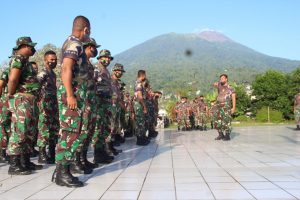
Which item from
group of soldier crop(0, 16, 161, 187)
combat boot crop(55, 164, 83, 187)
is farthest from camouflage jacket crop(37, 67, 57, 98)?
combat boot crop(55, 164, 83, 187)

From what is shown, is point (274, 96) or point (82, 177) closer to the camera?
point (82, 177)

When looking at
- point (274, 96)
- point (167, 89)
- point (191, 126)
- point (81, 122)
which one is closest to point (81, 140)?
point (81, 122)

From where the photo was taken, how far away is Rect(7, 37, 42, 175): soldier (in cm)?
565

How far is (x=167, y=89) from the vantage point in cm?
11712

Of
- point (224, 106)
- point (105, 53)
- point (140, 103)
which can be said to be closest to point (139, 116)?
point (140, 103)

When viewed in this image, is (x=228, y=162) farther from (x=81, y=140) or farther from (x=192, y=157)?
(x=81, y=140)

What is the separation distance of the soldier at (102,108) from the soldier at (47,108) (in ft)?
2.54

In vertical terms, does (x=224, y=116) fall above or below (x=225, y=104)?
below

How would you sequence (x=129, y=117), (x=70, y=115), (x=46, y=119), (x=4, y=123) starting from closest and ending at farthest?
1. (x=70, y=115)
2. (x=46, y=119)
3. (x=4, y=123)
4. (x=129, y=117)

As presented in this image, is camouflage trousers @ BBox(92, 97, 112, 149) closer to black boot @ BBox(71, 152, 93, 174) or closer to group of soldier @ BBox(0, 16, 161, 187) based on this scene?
group of soldier @ BBox(0, 16, 161, 187)

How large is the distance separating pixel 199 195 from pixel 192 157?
11.1 feet

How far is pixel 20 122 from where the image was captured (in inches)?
223

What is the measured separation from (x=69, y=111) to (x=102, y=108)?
2.06m

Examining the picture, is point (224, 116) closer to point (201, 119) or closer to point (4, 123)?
point (4, 123)
